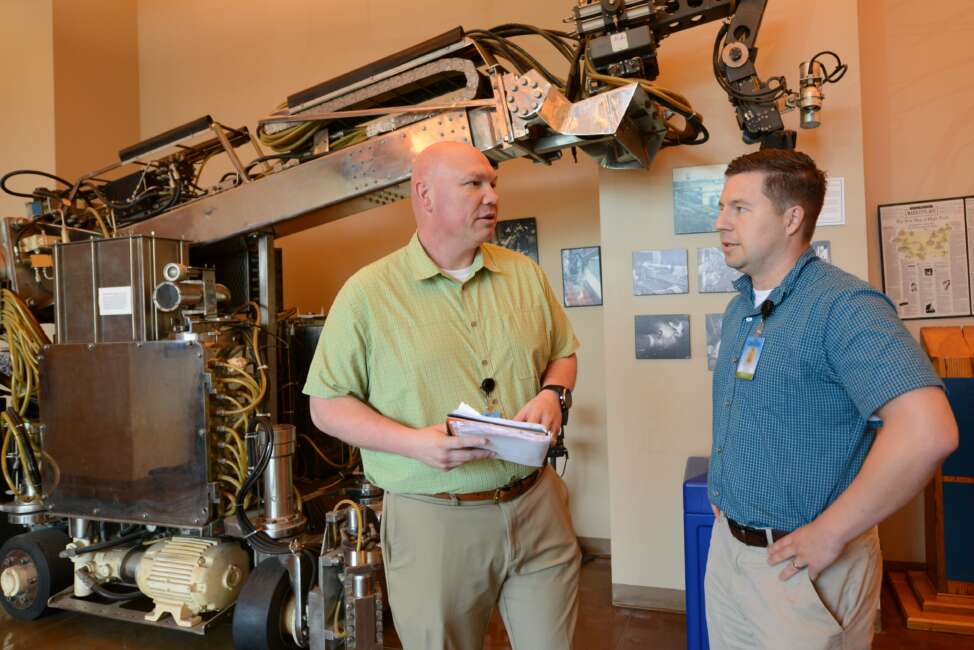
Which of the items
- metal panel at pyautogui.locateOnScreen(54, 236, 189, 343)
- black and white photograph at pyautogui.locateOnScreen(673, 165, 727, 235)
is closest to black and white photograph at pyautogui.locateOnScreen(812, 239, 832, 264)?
black and white photograph at pyautogui.locateOnScreen(673, 165, 727, 235)

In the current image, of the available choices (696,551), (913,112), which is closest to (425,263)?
(696,551)

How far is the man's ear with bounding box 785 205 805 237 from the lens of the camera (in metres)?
1.51

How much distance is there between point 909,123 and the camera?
3.58 m

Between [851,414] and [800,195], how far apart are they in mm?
502

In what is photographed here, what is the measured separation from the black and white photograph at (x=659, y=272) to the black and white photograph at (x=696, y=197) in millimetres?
134

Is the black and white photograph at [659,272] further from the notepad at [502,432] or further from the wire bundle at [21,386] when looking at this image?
the wire bundle at [21,386]

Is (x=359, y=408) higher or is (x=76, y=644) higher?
(x=359, y=408)

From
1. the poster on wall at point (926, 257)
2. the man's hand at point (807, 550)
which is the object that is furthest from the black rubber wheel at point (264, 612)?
the poster on wall at point (926, 257)

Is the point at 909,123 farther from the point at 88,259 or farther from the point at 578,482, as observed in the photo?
the point at 88,259

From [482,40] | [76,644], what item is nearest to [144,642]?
[76,644]

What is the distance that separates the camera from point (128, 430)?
3.13 metres

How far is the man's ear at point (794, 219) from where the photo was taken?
151cm

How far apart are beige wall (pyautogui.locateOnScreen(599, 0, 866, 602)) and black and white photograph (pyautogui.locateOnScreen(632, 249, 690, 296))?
3 cm

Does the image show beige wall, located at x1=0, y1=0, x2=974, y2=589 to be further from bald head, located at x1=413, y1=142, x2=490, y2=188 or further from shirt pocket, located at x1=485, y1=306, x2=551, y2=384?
bald head, located at x1=413, y1=142, x2=490, y2=188
